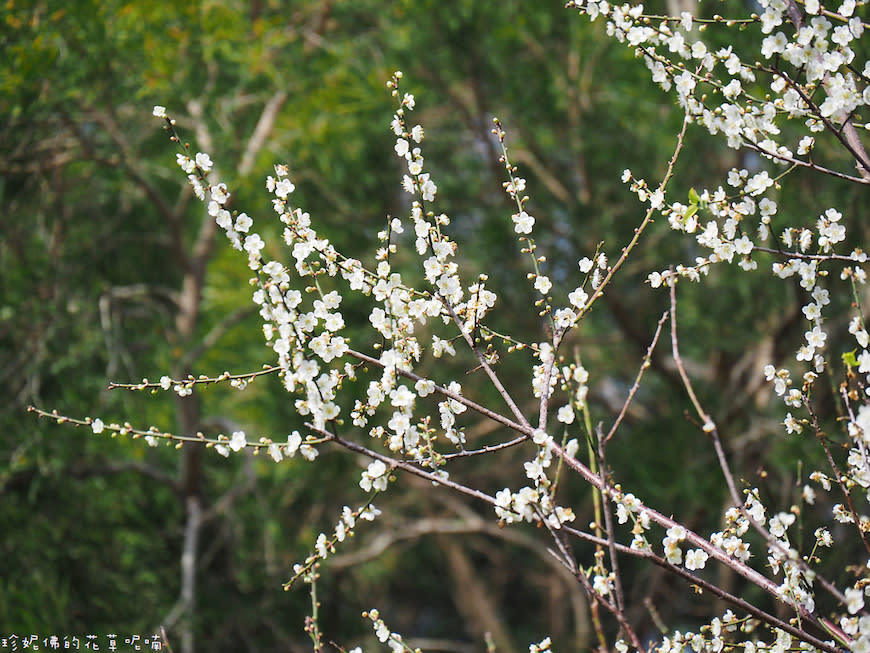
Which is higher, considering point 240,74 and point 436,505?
point 240,74

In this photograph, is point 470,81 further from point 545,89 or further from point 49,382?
point 49,382

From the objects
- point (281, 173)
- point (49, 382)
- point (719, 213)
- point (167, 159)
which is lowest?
point (719, 213)

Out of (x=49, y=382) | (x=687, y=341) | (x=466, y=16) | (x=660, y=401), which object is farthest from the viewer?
(x=660, y=401)

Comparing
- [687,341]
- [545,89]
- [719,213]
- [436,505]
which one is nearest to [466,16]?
[545,89]

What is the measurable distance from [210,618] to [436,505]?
160 inches

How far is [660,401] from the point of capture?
6.78m

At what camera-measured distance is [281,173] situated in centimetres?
184

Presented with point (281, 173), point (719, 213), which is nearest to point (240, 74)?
point (281, 173)

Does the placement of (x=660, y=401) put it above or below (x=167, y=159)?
below

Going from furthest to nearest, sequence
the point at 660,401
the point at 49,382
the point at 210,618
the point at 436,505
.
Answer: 1. the point at 436,505
2. the point at 660,401
3. the point at 210,618
4. the point at 49,382

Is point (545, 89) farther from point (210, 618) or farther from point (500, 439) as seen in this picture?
point (210, 618)

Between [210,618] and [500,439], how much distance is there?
10.0 feet

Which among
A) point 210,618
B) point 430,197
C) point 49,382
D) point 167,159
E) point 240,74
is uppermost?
point 240,74

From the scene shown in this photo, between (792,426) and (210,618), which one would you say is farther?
(210,618)
